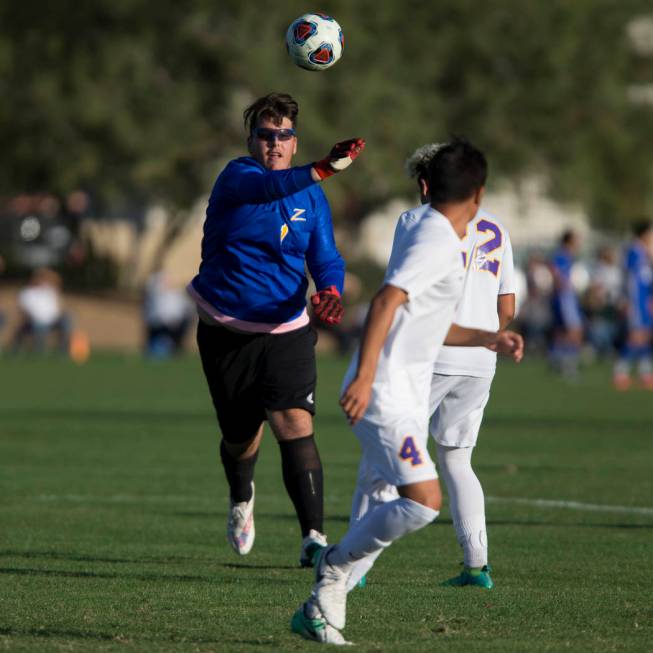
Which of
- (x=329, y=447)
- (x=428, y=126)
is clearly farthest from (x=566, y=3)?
(x=329, y=447)

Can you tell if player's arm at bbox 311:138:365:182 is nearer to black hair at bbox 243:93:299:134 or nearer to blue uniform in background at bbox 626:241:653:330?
black hair at bbox 243:93:299:134

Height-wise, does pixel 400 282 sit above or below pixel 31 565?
above

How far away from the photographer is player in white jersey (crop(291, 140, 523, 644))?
6.46 meters

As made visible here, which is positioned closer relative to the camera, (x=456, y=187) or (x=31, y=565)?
(x=456, y=187)

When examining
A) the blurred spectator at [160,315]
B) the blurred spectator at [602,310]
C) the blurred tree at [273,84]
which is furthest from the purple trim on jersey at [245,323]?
the blurred tree at [273,84]

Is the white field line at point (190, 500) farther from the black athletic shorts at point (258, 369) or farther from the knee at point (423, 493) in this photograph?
the knee at point (423, 493)

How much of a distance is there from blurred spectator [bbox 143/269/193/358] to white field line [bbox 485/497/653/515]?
89.2 feet

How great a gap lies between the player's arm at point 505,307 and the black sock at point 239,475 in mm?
1671

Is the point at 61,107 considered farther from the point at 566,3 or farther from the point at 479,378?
the point at 479,378

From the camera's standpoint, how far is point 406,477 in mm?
6492

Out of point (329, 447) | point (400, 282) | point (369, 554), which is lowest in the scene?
point (329, 447)

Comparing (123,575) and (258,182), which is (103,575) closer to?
(123,575)

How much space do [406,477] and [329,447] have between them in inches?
396

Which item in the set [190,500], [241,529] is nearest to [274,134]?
[241,529]
